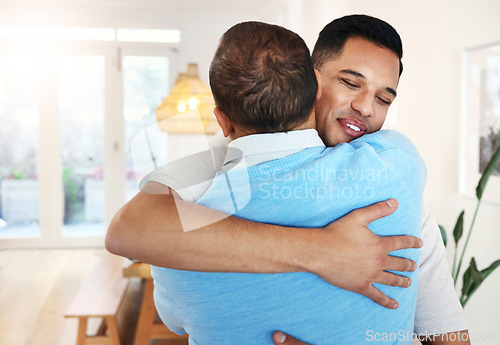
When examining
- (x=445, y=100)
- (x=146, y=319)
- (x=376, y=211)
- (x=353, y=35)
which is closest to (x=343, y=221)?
(x=376, y=211)

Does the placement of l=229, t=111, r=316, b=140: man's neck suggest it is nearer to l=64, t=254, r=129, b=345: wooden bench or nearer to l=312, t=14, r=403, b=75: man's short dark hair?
l=312, t=14, r=403, b=75: man's short dark hair

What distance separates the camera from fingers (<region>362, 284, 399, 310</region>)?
66 cm

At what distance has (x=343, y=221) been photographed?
63 cm

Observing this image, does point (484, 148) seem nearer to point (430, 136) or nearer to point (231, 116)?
point (430, 136)

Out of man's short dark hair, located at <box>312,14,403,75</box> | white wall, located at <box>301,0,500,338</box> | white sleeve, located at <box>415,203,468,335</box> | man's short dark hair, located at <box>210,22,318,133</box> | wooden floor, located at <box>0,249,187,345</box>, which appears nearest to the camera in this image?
man's short dark hair, located at <box>210,22,318,133</box>

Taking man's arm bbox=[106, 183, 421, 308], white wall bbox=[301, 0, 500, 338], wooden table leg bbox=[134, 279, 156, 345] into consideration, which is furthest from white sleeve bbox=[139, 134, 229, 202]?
wooden table leg bbox=[134, 279, 156, 345]

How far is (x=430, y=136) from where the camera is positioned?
2.52 meters

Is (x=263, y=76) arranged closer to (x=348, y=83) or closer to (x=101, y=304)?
(x=348, y=83)

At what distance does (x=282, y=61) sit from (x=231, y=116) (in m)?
0.11

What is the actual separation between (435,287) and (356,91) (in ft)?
1.33

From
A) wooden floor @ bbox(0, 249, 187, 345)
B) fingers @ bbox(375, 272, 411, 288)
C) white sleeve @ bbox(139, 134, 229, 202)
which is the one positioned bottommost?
wooden floor @ bbox(0, 249, 187, 345)

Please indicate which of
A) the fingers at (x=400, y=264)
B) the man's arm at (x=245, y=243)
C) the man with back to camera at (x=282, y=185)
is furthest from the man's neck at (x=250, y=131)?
the fingers at (x=400, y=264)

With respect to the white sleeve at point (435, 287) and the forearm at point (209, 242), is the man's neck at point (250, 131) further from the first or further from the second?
the white sleeve at point (435, 287)

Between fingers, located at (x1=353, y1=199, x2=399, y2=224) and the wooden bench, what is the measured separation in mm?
2278
